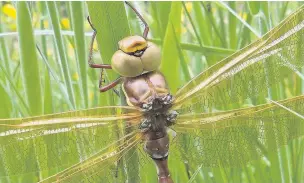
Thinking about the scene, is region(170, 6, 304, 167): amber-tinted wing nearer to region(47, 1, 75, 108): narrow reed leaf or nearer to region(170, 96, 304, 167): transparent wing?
region(170, 96, 304, 167): transparent wing

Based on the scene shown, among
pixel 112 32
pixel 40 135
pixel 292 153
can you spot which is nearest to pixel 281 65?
pixel 292 153

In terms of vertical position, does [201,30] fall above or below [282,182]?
above

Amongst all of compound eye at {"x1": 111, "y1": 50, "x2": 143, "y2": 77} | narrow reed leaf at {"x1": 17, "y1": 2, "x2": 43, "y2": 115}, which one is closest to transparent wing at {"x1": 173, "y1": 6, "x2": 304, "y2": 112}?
compound eye at {"x1": 111, "y1": 50, "x2": 143, "y2": 77}

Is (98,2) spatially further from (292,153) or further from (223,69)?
(292,153)

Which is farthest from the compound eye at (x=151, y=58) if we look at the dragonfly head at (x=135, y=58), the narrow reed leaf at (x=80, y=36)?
the narrow reed leaf at (x=80, y=36)

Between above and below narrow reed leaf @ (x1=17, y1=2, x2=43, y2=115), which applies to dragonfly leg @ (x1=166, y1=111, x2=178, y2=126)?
below

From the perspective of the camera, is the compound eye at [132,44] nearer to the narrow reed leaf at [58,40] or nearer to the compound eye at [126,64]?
the compound eye at [126,64]

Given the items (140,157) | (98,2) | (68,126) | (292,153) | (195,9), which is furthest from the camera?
(195,9)
